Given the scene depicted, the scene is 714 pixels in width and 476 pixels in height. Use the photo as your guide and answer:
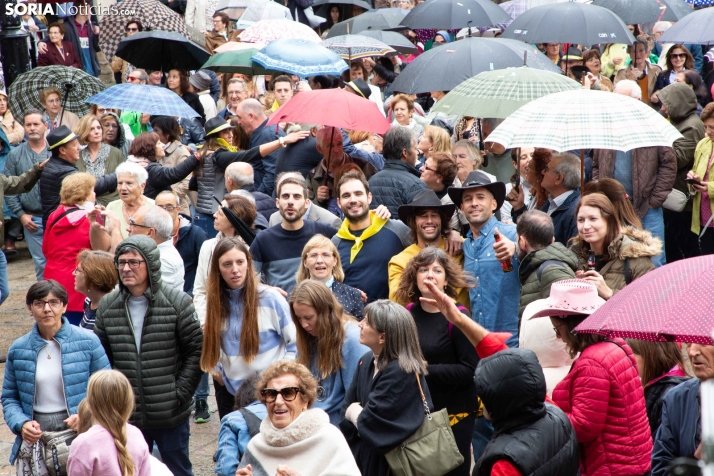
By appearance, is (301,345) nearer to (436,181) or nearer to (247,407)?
(247,407)

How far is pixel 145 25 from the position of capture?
45.8 feet

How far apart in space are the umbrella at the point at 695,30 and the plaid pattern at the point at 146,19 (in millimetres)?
6499

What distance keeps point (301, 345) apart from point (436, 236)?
62.8 inches

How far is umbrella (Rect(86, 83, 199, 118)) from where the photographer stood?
9219 millimetres

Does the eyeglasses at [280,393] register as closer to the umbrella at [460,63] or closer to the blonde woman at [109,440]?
the blonde woman at [109,440]

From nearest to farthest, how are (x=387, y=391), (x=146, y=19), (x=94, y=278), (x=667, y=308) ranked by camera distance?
1. (x=667, y=308)
2. (x=387, y=391)
3. (x=94, y=278)
4. (x=146, y=19)

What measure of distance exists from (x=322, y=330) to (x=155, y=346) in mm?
1227

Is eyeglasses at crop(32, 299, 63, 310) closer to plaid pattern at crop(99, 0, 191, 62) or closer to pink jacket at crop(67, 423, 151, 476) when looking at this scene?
pink jacket at crop(67, 423, 151, 476)

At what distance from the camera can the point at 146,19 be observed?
13.9 meters

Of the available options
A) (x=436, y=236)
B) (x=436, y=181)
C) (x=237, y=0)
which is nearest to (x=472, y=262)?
(x=436, y=236)

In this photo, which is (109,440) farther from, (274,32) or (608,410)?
(274,32)

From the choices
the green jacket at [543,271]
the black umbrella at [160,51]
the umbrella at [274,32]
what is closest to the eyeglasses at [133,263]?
the green jacket at [543,271]

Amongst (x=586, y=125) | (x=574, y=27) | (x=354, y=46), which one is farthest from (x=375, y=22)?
(x=586, y=125)

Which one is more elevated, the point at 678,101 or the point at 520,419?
the point at 520,419
